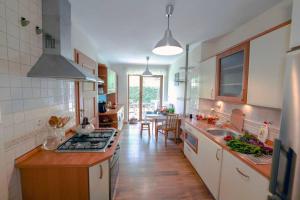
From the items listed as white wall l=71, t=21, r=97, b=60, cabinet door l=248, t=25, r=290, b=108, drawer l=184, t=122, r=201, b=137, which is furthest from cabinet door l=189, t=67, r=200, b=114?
white wall l=71, t=21, r=97, b=60

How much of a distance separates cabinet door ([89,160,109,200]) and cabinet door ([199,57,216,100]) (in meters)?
1.98

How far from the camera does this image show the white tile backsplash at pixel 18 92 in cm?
111

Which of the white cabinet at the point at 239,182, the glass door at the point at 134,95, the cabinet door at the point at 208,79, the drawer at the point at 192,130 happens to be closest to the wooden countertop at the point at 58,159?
the white cabinet at the point at 239,182

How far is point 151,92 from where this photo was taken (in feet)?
21.1

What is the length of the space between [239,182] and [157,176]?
1379 mm

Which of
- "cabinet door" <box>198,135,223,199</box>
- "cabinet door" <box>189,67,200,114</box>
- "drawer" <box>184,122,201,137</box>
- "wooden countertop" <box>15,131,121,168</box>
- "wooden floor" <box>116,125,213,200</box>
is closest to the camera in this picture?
"wooden countertop" <box>15,131,121,168</box>

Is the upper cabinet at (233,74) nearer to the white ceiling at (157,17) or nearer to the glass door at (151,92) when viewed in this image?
the white ceiling at (157,17)

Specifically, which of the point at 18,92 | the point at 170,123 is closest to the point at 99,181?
the point at 18,92

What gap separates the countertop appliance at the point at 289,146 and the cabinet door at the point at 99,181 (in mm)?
1301

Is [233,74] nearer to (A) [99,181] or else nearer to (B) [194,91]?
(B) [194,91]

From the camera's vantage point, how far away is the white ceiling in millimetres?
1738

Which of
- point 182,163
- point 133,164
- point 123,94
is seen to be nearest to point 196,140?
point 182,163

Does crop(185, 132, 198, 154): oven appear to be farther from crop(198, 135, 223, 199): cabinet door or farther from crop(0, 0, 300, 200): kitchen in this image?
crop(198, 135, 223, 199): cabinet door

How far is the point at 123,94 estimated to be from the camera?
6180 mm
